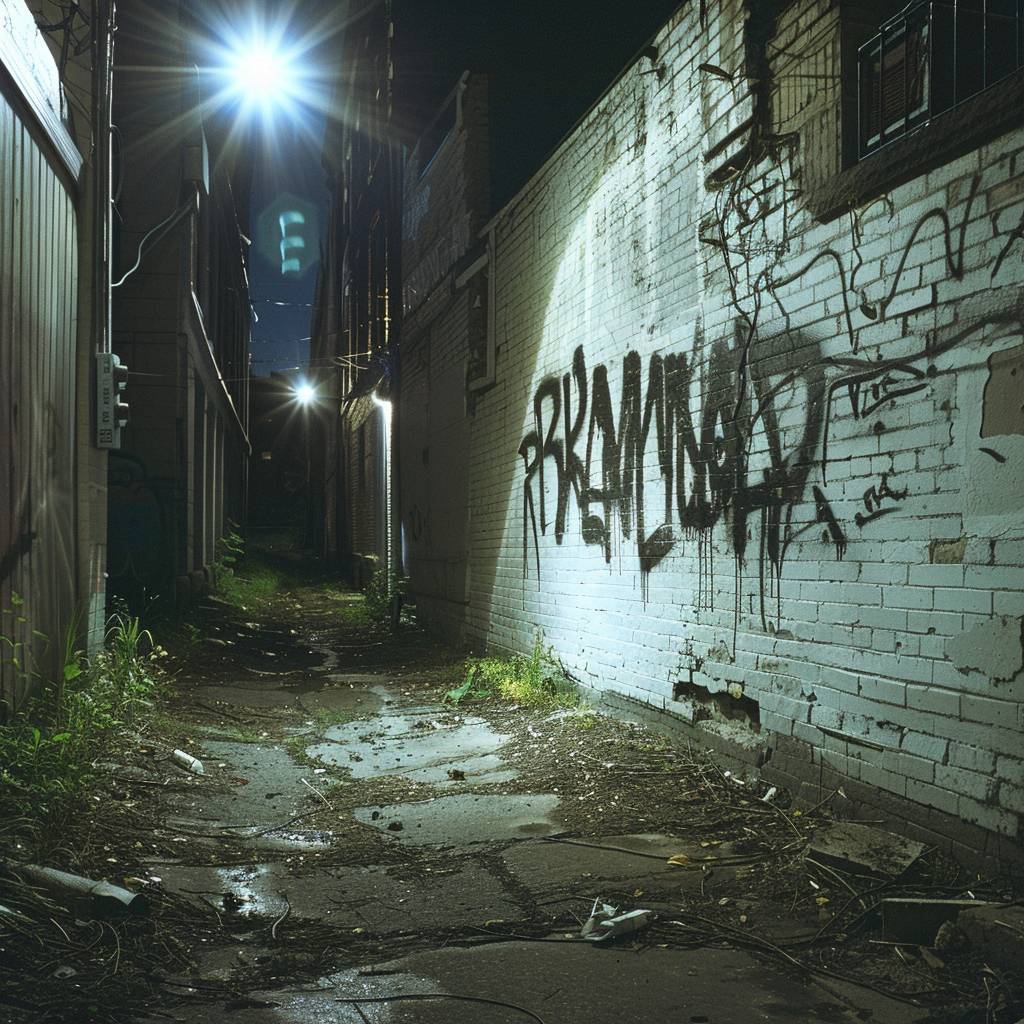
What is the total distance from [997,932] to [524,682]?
499 centimetres

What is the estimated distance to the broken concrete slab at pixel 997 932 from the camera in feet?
8.86

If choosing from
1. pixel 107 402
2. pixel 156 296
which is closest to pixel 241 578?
pixel 156 296

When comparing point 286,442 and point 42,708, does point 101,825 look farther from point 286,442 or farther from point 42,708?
point 286,442

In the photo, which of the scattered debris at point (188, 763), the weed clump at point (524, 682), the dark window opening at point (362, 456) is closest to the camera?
the scattered debris at point (188, 763)

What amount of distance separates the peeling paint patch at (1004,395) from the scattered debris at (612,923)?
6.95 ft

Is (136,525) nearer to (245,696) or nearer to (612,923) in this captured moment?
(245,696)

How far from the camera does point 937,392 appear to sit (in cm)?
358

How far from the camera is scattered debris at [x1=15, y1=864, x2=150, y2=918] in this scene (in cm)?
312

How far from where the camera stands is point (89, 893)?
123 inches

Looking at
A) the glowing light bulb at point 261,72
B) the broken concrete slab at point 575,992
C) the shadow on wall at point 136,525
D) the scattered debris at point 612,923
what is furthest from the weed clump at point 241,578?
the broken concrete slab at point 575,992

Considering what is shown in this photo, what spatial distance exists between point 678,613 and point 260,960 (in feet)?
10.5

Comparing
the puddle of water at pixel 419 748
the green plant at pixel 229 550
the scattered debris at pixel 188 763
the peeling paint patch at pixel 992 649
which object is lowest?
the puddle of water at pixel 419 748

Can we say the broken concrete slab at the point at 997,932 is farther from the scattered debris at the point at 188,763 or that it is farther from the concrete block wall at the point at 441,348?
the concrete block wall at the point at 441,348

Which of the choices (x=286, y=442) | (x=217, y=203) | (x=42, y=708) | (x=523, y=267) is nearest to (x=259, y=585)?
(x=217, y=203)
